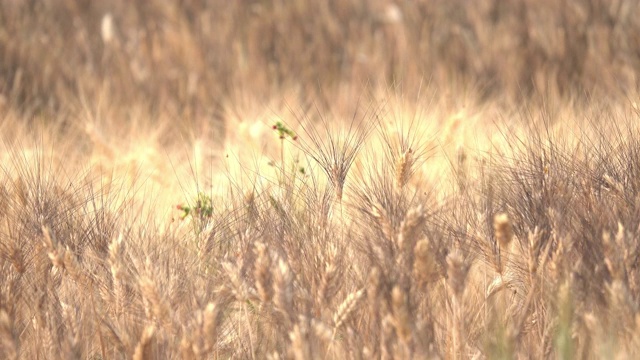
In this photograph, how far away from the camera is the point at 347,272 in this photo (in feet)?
6.82

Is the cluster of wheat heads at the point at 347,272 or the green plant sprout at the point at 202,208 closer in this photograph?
the cluster of wheat heads at the point at 347,272

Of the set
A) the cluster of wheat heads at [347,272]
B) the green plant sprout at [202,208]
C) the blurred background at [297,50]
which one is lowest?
the cluster of wheat heads at [347,272]

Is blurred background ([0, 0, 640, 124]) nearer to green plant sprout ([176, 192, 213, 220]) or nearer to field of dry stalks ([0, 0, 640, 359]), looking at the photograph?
field of dry stalks ([0, 0, 640, 359])

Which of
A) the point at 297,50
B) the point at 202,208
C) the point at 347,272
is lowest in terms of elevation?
the point at 347,272

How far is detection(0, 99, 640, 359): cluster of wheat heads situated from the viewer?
5.78 feet

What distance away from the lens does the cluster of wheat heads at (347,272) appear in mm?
1761

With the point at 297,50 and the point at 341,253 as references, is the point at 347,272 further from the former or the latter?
the point at 297,50

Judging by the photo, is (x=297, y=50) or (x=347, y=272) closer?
(x=347, y=272)

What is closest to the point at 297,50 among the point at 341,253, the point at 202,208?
the point at 202,208

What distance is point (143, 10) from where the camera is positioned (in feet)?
19.9

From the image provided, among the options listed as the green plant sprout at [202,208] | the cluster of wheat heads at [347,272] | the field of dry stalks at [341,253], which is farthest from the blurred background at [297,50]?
the cluster of wheat heads at [347,272]

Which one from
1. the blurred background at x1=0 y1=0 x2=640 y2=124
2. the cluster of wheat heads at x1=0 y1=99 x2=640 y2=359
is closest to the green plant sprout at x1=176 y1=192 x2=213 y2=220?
the cluster of wheat heads at x1=0 y1=99 x2=640 y2=359

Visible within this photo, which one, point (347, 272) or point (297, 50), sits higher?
point (297, 50)

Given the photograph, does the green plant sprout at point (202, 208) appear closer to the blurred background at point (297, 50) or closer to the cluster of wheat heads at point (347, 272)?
the cluster of wheat heads at point (347, 272)
